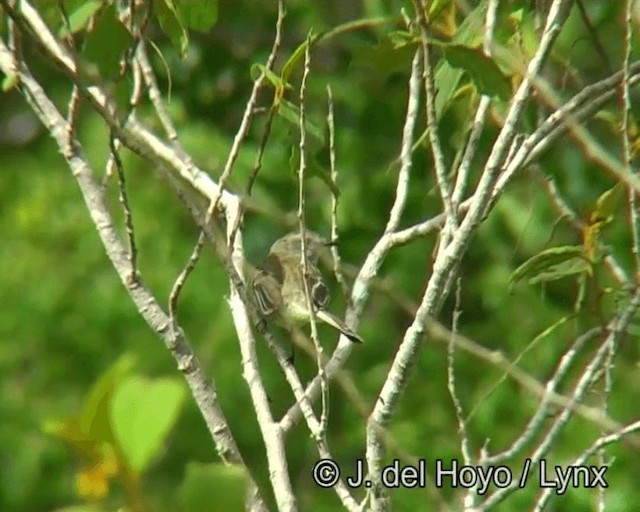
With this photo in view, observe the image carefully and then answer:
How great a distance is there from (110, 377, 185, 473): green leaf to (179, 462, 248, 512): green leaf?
0.04 meters

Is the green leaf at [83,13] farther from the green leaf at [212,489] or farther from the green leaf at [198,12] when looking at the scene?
the green leaf at [212,489]

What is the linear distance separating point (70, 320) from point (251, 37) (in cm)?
Result: 187

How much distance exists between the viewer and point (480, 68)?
254 cm

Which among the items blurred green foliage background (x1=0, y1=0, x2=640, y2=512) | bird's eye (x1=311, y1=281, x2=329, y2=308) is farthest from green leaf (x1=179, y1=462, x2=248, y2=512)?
blurred green foliage background (x1=0, y1=0, x2=640, y2=512)

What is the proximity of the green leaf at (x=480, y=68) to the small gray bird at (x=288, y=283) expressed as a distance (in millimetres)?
1395

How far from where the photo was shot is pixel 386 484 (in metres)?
2.63

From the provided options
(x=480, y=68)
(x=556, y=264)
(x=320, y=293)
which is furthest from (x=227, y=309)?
(x=480, y=68)

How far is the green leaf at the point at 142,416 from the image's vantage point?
1165 mm

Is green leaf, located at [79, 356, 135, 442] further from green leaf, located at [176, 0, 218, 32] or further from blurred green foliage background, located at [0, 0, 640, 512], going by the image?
blurred green foliage background, located at [0, 0, 640, 512]

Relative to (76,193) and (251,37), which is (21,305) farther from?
(251,37)

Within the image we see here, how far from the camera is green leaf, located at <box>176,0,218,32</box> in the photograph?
303 cm

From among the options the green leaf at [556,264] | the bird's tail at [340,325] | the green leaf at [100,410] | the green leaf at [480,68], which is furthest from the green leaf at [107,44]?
the green leaf at [100,410]

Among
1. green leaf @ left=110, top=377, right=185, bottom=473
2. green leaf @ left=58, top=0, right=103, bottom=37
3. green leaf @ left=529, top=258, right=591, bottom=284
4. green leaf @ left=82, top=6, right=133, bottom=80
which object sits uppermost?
green leaf @ left=58, top=0, right=103, bottom=37

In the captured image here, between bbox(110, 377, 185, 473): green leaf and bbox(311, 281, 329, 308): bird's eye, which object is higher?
bbox(311, 281, 329, 308): bird's eye
